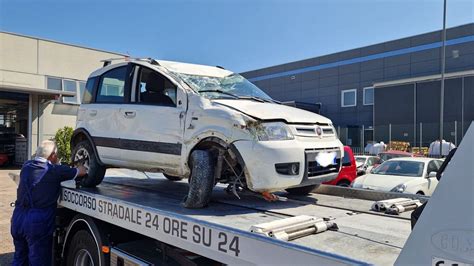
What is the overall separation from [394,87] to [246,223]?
28.4 m

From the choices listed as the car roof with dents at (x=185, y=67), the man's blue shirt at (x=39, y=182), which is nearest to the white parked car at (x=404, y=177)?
the car roof with dents at (x=185, y=67)

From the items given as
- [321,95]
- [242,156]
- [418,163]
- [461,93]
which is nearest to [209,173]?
[242,156]

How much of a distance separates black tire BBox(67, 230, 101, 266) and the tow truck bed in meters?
0.29

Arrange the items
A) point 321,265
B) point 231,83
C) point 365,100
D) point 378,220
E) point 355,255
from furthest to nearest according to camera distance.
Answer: point 365,100, point 231,83, point 378,220, point 355,255, point 321,265

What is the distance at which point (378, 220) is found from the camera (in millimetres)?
3305

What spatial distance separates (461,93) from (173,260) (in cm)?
2606

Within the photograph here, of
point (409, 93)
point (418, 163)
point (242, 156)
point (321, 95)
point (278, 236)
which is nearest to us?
point (278, 236)

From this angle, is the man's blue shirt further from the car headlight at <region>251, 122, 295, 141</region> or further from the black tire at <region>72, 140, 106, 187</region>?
the car headlight at <region>251, 122, 295, 141</region>

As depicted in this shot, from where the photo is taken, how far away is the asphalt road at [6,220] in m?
6.10

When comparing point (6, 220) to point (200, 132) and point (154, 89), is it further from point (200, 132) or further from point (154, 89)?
point (200, 132)

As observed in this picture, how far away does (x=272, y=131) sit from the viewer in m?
3.62

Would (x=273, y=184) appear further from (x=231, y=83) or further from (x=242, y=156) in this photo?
(x=231, y=83)

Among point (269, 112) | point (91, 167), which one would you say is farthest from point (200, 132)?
point (91, 167)

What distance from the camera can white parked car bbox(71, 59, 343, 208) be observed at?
3604mm
